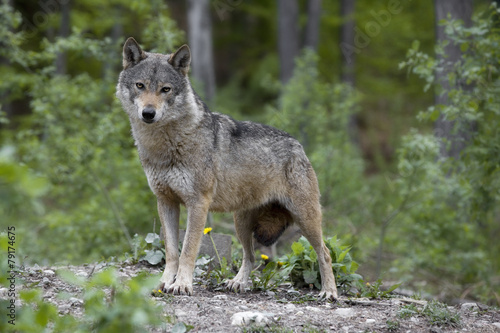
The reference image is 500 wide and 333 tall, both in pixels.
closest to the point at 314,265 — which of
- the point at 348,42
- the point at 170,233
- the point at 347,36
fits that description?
the point at 170,233

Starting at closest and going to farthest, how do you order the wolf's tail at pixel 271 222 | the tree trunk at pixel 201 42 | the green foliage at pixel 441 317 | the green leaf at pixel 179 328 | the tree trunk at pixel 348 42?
1. the green leaf at pixel 179 328
2. the green foliage at pixel 441 317
3. the wolf's tail at pixel 271 222
4. the tree trunk at pixel 201 42
5. the tree trunk at pixel 348 42

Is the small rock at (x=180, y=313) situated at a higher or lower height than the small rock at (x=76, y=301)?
lower

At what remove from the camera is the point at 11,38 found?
893 cm

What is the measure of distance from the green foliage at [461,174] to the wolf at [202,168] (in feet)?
7.53

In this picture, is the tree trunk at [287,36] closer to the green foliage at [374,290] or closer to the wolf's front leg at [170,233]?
the green foliage at [374,290]

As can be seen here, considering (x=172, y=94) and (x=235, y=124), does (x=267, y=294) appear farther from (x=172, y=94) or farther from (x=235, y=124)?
(x=172, y=94)

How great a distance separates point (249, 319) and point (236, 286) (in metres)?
1.51

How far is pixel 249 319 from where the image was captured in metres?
4.57

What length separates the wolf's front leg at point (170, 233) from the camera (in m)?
5.77

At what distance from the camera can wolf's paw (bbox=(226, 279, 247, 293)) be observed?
19.9 ft

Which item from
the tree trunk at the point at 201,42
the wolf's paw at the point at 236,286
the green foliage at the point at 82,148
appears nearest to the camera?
the wolf's paw at the point at 236,286

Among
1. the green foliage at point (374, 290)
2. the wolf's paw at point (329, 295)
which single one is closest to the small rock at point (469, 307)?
the green foliage at point (374, 290)

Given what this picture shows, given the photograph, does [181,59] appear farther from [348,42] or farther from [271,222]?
[348,42]

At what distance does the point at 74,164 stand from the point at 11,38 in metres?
2.57
